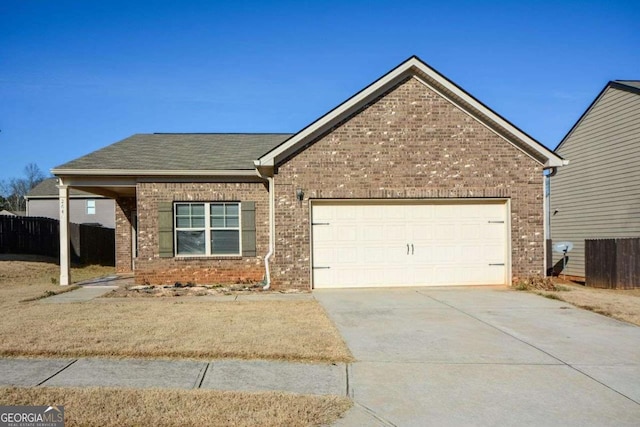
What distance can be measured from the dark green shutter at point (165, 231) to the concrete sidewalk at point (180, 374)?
7.96m

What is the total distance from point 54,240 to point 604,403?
24009 millimetres

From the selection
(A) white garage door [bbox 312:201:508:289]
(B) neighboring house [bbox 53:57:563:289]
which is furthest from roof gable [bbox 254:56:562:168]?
(A) white garage door [bbox 312:201:508:289]

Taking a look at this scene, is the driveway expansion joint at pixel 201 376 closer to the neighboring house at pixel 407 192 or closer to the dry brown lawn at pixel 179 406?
the dry brown lawn at pixel 179 406

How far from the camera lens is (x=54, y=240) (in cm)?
2377

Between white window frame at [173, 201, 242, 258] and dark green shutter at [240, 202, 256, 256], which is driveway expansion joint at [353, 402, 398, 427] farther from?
white window frame at [173, 201, 242, 258]

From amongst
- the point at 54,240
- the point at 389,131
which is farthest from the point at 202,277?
the point at 54,240

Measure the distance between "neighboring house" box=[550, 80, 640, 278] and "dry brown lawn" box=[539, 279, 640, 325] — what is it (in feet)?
16.1

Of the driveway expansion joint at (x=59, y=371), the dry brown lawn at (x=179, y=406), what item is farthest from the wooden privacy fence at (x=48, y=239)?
the dry brown lawn at (x=179, y=406)

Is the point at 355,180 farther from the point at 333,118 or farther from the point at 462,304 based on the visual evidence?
the point at 462,304

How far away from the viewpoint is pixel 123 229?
17.9 metres

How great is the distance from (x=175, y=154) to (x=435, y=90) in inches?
314

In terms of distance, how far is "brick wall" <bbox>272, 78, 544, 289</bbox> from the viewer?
42.6 ft

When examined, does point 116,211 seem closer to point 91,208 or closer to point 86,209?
point 91,208

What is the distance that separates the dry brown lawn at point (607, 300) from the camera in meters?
9.75
